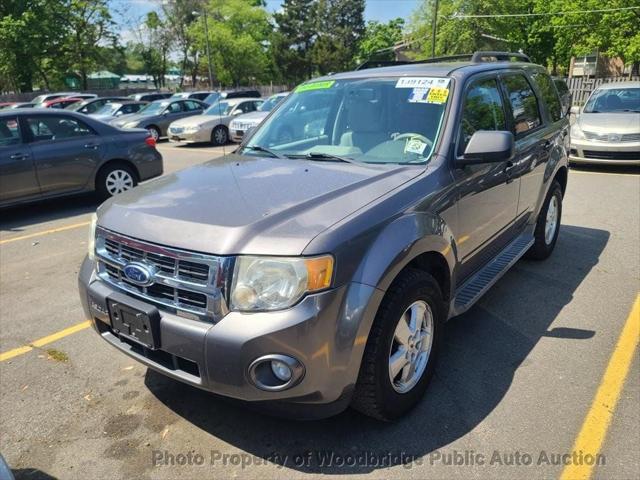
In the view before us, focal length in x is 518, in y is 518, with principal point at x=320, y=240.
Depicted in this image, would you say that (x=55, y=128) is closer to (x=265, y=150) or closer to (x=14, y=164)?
(x=14, y=164)

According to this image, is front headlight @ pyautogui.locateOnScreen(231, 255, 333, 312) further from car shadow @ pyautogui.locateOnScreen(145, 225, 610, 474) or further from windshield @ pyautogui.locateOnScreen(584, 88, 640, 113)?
windshield @ pyautogui.locateOnScreen(584, 88, 640, 113)

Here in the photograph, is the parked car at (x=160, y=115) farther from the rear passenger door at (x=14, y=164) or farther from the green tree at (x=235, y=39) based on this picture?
the green tree at (x=235, y=39)

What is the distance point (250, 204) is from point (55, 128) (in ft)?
21.1

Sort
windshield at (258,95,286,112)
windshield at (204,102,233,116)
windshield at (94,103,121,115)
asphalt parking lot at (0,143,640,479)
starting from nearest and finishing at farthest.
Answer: asphalt parking lot at (0,143,640,479), windshield at (258,95,286,112), windshield at (204,102,233,116), windshield at (94,103,121,115)

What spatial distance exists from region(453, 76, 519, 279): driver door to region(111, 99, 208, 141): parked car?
50.2ft

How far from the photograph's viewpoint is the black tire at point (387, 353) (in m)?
2.46

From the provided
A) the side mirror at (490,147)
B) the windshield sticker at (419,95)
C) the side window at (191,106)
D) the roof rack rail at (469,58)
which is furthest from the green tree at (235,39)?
the side mirror at (490,147)

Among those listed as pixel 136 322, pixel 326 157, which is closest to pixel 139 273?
pixel 136 322

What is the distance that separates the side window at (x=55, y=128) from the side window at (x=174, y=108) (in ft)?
37.0

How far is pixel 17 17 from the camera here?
34938mm

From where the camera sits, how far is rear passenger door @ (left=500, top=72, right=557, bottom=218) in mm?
4109

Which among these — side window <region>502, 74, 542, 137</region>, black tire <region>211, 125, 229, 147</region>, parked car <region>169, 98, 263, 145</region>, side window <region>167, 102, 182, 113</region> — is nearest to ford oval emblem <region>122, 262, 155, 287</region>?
side window <region>502, 74, 542, 137</region>

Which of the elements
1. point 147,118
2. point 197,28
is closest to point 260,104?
point 147,118

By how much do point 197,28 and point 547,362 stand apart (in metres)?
57.0
